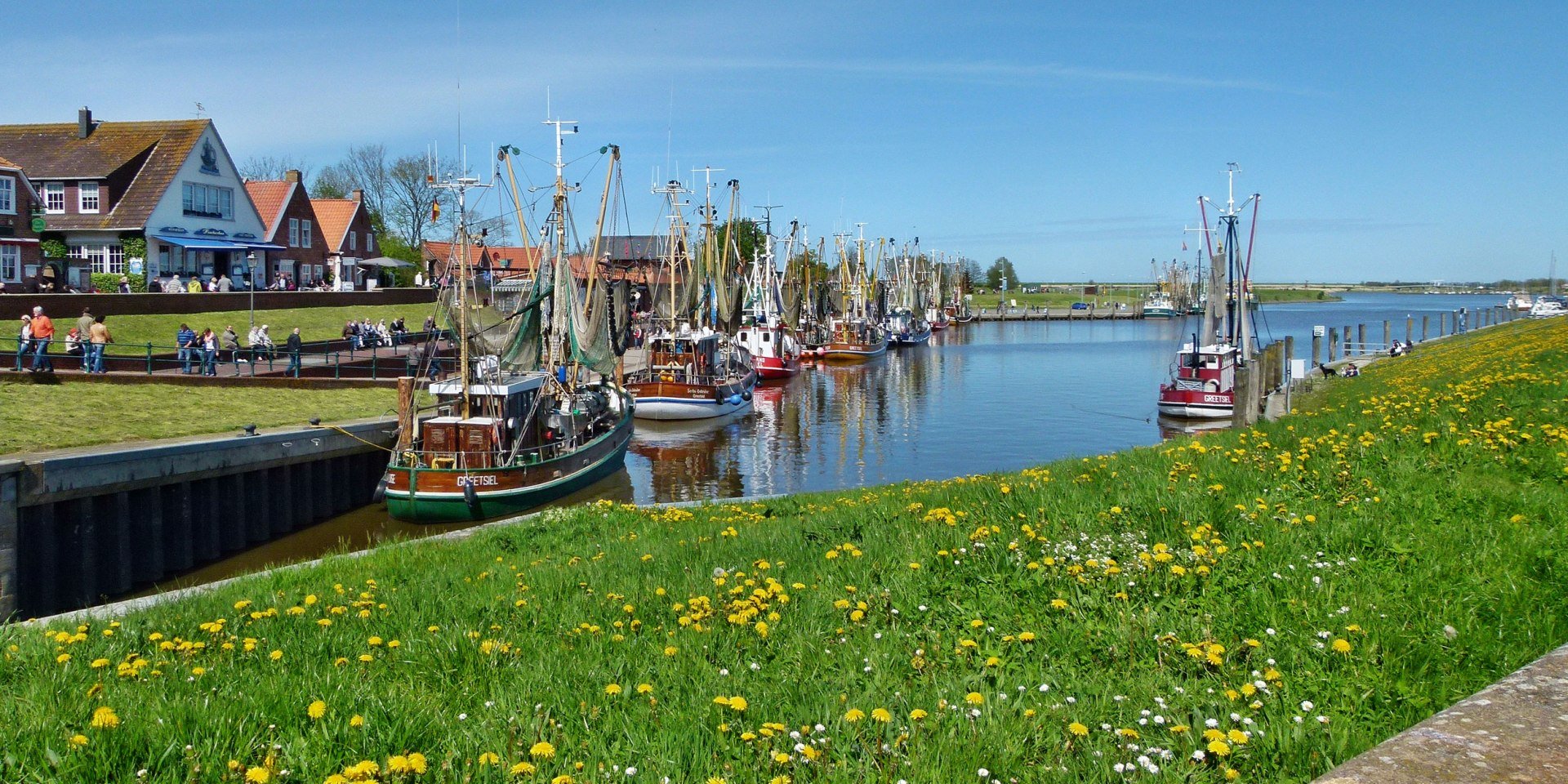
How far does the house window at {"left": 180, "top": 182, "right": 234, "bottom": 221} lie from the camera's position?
60750mm

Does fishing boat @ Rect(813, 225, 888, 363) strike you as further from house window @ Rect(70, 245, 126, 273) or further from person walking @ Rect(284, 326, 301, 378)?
person walking @ Rect(284, 326, 301, 378)

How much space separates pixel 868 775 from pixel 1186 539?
15.7 ft

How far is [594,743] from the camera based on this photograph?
5766mm

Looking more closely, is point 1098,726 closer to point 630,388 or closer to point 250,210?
point 630,388

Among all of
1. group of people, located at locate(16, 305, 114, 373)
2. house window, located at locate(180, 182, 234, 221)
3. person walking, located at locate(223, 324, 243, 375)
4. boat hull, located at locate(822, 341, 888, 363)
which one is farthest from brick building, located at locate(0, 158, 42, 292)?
boat hull, located at locate(822, 341, 888, 363)

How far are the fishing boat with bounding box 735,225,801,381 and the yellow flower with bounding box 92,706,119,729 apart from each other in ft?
180

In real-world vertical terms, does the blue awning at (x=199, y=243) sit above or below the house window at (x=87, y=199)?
below

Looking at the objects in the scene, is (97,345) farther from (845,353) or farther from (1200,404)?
(845,353)

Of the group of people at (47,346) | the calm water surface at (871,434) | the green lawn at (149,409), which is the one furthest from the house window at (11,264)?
the calm water surface at (871,434)

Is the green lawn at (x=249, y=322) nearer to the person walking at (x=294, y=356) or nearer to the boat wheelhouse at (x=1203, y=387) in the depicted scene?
the person walking at (x=294, y=356)

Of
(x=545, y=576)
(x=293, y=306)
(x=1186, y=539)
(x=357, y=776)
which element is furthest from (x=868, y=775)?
(x=293, y=306)

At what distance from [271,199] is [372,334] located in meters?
25.3

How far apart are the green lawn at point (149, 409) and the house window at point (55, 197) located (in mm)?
31540

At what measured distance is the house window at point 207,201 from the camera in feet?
199
